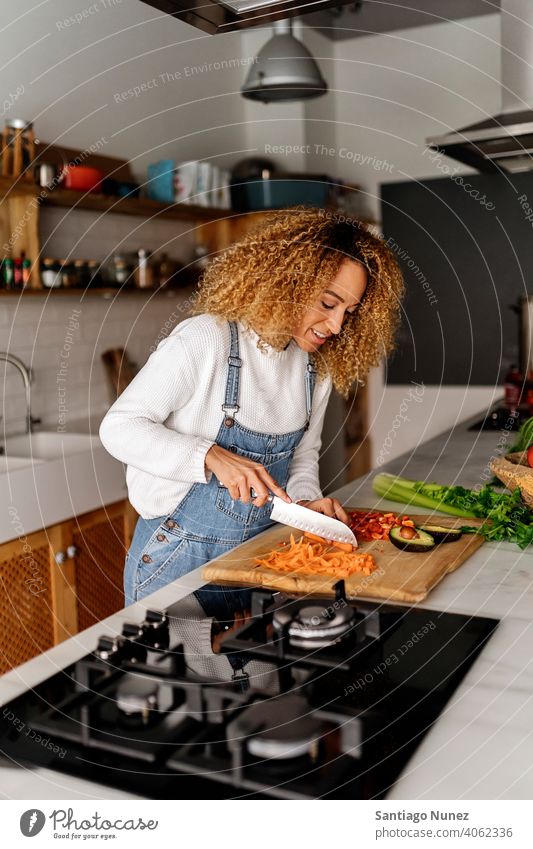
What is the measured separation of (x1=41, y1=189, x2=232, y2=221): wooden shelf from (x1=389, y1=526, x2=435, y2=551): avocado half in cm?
172

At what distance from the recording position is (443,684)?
2.90 feet

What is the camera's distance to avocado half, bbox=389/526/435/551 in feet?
4.24

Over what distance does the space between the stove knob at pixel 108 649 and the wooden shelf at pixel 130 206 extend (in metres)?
2.03

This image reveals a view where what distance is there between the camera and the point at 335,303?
4.90 ft

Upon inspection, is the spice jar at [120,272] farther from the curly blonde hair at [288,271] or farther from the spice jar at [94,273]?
the curly blonde hair at [288,271]

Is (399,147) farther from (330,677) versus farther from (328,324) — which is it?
(330,677)

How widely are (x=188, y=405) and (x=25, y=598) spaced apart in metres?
0.97

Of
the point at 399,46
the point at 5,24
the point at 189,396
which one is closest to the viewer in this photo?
the point at 189,396

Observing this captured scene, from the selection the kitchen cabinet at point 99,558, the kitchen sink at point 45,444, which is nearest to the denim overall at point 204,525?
the kitchen cabinet at point 99,558

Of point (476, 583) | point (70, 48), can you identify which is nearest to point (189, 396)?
point (476, 583)

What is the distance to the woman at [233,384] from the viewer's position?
1.42 metres

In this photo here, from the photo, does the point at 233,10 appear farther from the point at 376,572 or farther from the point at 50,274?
the point at 50,274

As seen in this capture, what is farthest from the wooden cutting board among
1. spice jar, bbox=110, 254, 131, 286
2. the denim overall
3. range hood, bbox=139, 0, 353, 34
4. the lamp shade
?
the lamp shade

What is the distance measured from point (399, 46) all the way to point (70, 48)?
6.85 feet
